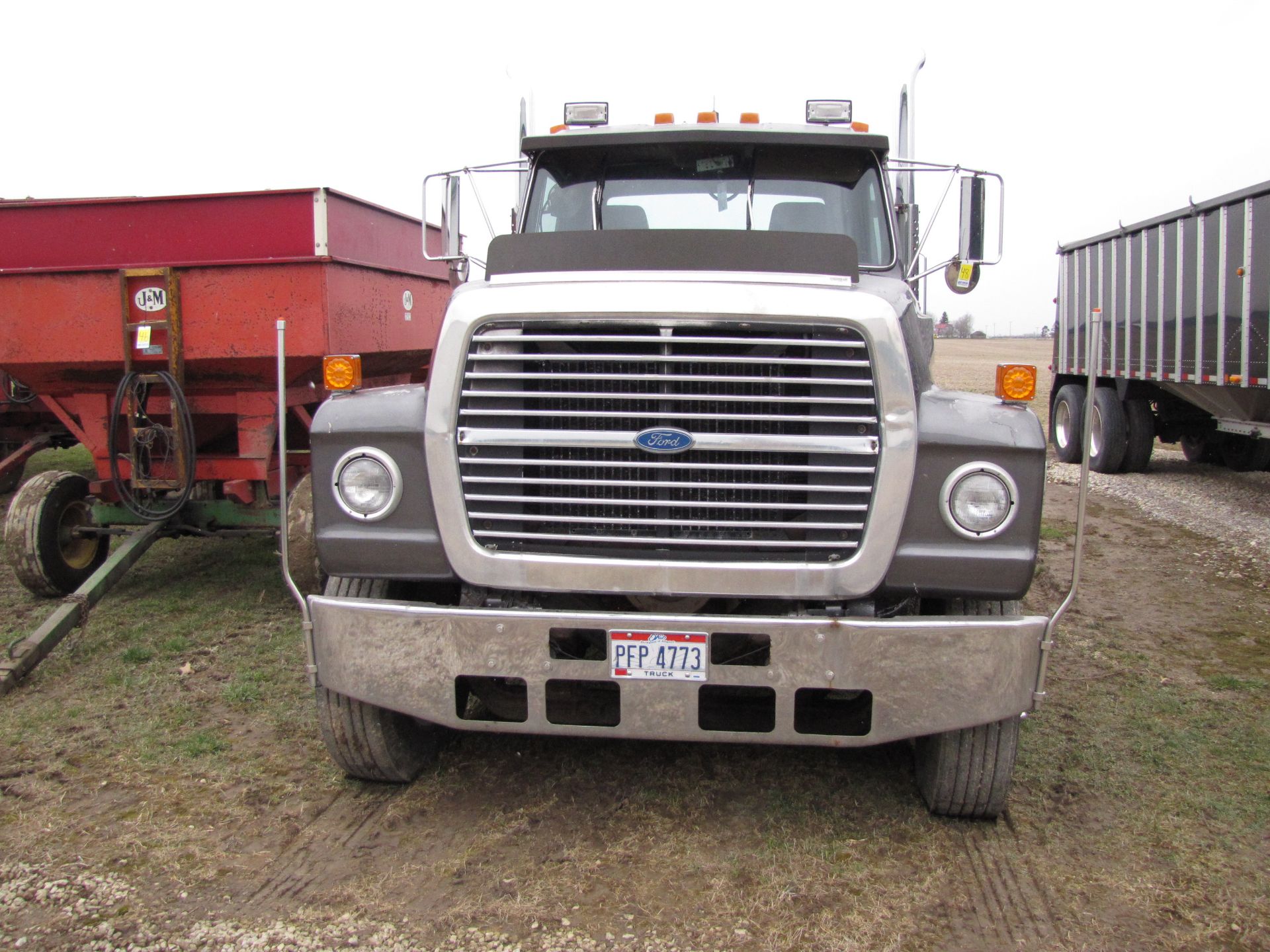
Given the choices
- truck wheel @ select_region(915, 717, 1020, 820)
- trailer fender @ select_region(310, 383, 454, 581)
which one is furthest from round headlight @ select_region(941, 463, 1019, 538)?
trailer fender @ select_region(310, 383, 454, 581)

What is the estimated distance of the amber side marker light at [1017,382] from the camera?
3.19 metres

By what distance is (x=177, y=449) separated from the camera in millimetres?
5867

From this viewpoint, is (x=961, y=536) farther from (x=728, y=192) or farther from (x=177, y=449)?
(x=177, y=449)

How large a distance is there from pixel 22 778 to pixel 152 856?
0.96 m

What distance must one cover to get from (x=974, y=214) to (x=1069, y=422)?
10.3 m

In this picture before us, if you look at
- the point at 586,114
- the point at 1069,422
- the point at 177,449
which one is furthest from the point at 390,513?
the point at 1069,422

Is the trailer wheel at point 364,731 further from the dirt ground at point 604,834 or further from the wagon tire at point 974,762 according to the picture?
the wagon tire at point 974,762

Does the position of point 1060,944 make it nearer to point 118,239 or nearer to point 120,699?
point 120,699

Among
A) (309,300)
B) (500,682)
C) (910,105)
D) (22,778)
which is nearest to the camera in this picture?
(500,682)

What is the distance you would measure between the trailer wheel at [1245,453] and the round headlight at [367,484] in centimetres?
1208

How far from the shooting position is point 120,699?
458cm

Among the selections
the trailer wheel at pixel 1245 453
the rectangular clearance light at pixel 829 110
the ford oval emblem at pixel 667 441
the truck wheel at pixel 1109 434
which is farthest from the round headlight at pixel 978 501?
the trailer wheel at pixel 1245 453

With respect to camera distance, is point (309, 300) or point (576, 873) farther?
point (309, 300)

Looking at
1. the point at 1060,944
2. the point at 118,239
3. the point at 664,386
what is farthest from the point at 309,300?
the point at 1060,944
